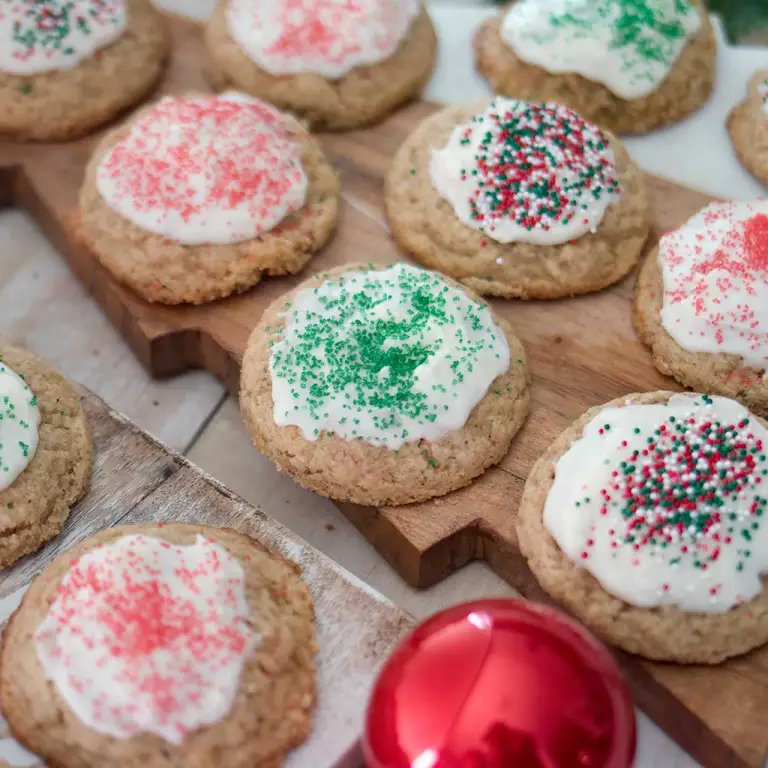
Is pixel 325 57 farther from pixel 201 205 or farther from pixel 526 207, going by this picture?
pixel 526 207

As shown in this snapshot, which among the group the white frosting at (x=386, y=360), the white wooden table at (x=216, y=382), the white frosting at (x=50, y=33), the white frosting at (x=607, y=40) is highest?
the white frosting at (x=50, y=33)

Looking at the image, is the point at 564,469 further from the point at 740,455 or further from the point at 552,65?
the point at 552,65

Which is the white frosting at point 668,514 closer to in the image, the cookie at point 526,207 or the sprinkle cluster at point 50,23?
the cookie at point 526,207

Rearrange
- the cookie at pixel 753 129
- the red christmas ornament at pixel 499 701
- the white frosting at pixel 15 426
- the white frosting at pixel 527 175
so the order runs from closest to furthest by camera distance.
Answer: the red christmas ornament at pixel 499 701, the white frosting at pixel 15 426, the white frosting at pixel 527 175, the cookie at pixel 753 129

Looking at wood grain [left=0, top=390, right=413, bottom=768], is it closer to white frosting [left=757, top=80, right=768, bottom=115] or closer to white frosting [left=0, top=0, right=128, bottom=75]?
white frosting [left=0, top=0, right=128, bottom=75]

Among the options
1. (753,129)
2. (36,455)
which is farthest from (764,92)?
(36,455)

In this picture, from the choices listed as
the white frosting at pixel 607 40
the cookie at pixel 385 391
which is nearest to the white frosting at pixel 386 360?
the cookie at pixel 385 391

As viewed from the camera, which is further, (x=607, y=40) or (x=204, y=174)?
(x=607, y=40)

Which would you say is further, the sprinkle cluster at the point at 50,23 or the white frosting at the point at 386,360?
the sprinkle cluster at the point at 50,23
